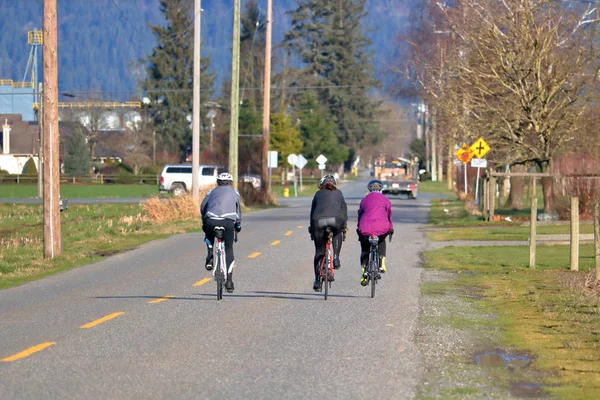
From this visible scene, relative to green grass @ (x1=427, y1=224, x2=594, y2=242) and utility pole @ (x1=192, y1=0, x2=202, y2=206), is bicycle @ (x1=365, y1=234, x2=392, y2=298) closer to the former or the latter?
green grass @ (x1=427, y1=224, x2=594, y2=242)

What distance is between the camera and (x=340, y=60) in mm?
120125

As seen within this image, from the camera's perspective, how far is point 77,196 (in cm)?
6450

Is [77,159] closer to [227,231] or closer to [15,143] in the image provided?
[15,143]

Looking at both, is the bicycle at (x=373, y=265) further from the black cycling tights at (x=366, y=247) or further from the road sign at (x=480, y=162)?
the road sign at (x=480, y=162)

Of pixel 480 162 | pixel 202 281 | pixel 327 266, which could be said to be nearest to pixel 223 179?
pixel 327 266

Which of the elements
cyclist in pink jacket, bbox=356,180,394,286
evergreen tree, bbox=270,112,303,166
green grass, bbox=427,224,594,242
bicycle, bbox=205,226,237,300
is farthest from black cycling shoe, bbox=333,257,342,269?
evergreen tree, bbox=270,112,303,166

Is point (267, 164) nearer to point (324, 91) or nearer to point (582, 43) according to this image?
point (582, 43)

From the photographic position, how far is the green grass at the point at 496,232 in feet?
93.2

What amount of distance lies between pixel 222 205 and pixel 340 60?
106054mm

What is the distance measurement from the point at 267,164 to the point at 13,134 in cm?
7213

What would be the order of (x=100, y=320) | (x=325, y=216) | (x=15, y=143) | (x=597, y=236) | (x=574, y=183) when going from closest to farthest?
(x=100, y=320) → (x=325, y=216) → (x=597, y=236) → (x=574, y=183) → (x=15, y=143)

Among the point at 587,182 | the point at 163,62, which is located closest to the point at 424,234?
the point at 587,182

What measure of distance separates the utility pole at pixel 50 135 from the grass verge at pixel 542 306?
26.3ft

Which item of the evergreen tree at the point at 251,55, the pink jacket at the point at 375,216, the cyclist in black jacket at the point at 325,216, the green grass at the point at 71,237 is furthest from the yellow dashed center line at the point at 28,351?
the evergreen tree at the point at 251,55
